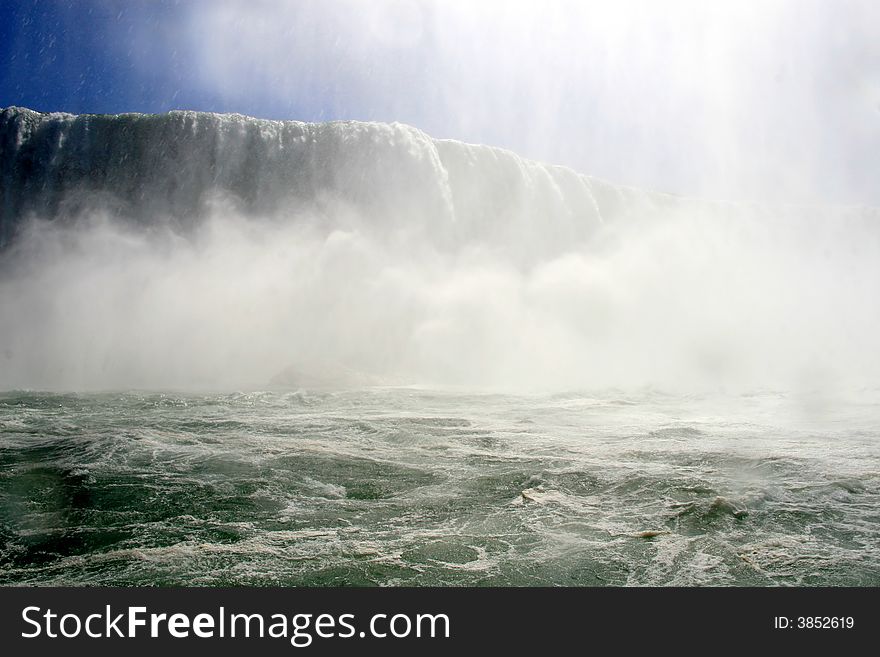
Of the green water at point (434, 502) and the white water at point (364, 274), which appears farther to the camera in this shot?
the white water at point (364, 274)

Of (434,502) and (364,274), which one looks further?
(364,274)

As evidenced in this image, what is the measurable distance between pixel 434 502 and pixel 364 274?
17.5 meters

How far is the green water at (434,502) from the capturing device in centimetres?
388

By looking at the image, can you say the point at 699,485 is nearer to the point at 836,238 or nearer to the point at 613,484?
the point at 613,484

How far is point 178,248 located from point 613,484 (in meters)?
22.4

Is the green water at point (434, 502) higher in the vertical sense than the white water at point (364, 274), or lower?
lower

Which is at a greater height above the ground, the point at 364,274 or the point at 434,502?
the point at 364,274

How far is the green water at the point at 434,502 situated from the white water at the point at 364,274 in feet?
27.8

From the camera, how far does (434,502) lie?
5.45m

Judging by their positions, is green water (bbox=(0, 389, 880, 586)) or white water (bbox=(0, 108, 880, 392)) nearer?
green water (bbox=(0, 389, 880, 586))

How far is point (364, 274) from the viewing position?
73.4 feet

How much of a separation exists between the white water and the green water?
27.8 feet

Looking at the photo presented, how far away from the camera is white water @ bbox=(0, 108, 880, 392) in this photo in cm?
1950

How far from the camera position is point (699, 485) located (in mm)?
5887
